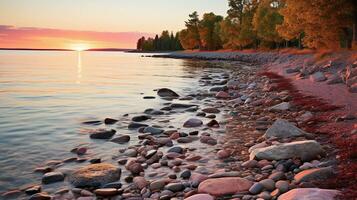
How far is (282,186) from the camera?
5.49m

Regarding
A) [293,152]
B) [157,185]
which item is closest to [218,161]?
[293,152]

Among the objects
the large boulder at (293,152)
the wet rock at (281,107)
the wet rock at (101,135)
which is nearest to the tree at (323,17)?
the wet rock at (281,107)

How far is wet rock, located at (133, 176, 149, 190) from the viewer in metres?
6.27

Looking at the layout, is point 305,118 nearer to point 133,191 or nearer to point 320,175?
point 320,175

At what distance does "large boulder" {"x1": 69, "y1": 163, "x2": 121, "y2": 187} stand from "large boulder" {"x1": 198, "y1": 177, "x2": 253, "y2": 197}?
1801mm

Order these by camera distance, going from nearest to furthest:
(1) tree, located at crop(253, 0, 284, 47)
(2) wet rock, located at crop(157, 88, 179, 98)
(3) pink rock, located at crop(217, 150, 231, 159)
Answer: (3) pink rock, located at crop(217, 150, 231, 159) → (2) wet rock, located at crop(157, 88, 179, 98) → (1) tree, located at crop(253, 0, 284, 47)

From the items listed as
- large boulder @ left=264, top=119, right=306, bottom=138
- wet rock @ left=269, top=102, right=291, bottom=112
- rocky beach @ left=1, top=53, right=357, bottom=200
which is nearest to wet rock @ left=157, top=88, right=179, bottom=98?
rocky beach @ left=1, top=53, right=357, bottom=200

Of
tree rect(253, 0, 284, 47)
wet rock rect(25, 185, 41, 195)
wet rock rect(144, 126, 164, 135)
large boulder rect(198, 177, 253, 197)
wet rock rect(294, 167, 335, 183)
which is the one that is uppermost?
tree rect(253, 0, 284, 47)

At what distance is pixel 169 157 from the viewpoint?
789 centimetres

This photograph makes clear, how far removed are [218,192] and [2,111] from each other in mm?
12716

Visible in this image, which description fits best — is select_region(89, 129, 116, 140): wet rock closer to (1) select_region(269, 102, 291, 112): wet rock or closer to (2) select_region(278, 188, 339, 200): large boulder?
(2) select_region(278, 188, 339, 200): large boulder

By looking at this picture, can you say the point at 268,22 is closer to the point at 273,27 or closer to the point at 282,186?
the point at 273,27

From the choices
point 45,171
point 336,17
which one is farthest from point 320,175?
point 336,17

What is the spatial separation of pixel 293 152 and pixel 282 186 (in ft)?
5.02
